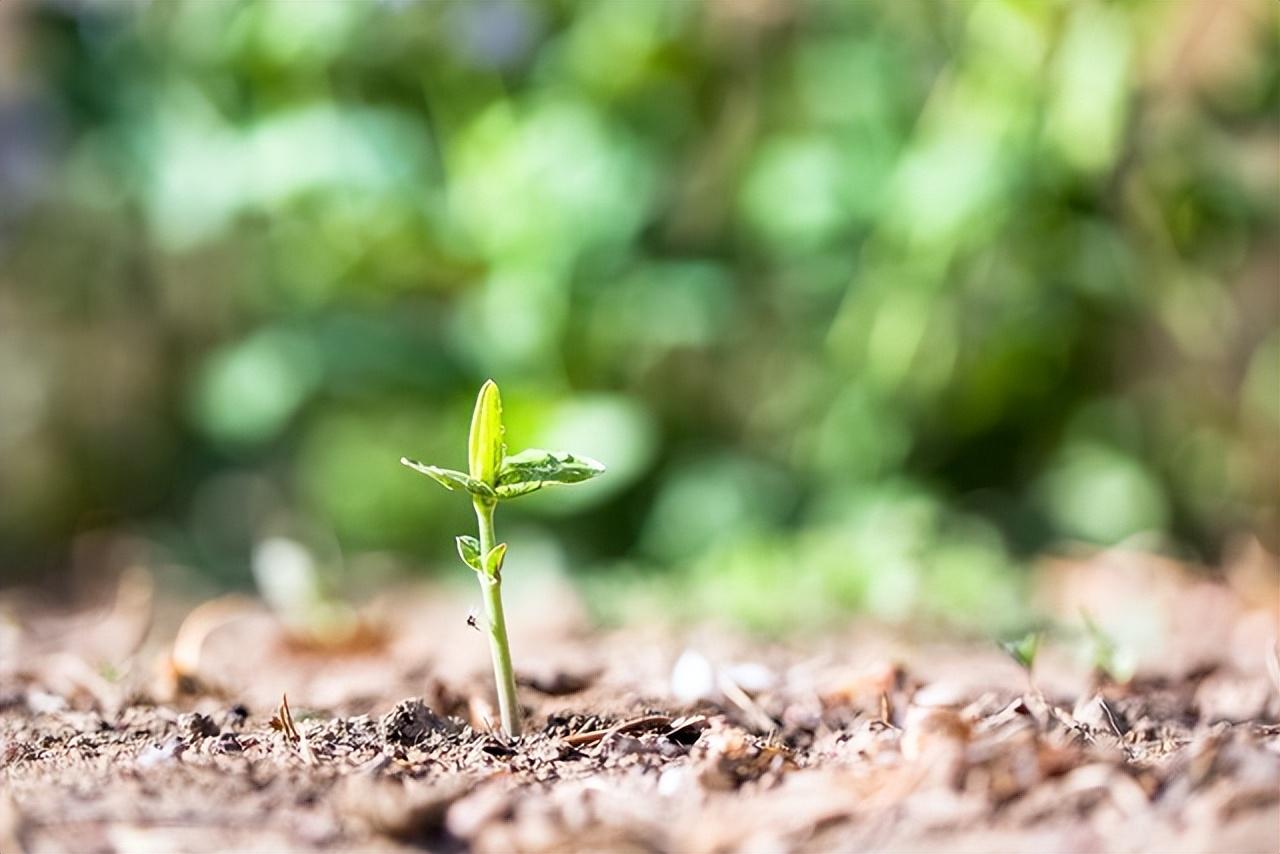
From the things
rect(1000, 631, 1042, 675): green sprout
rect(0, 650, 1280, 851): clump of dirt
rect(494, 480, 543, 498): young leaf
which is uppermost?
rect(494, 480, 543, 498): young leaf

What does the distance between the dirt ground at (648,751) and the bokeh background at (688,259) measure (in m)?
0.96

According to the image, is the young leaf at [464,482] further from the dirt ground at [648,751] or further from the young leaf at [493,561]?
the dirt ground at [648,751]

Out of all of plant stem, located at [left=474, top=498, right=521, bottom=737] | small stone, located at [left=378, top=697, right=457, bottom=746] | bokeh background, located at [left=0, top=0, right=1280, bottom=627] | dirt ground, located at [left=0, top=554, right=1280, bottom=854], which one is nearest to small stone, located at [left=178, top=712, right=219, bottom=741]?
dirt ground, located at [left=0, top=554, right=1280, bottom=854]

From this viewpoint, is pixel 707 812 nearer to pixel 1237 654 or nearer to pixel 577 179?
pixel 1237 654

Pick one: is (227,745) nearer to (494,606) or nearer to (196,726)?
(196,726)

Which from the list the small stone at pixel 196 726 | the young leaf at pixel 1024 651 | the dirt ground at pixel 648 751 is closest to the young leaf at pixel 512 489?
the dirt ground at pixel 648 751

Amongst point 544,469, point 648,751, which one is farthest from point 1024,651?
point 544,469

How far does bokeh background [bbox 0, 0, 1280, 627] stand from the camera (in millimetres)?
2516

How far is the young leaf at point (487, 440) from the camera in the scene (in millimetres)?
926

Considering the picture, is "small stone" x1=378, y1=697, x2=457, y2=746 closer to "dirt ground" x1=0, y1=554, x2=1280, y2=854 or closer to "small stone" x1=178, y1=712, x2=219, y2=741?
"dirt ground" x1=0, y1=554, x2=1280, y2=854

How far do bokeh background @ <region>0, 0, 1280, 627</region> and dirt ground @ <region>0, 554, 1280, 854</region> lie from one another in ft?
3.16

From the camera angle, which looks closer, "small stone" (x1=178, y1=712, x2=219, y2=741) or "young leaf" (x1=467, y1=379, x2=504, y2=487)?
"young leaf" (x1=467, y1=379, x2=504, y2=487)

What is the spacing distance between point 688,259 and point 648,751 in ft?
6.63

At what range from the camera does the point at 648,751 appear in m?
0.98
